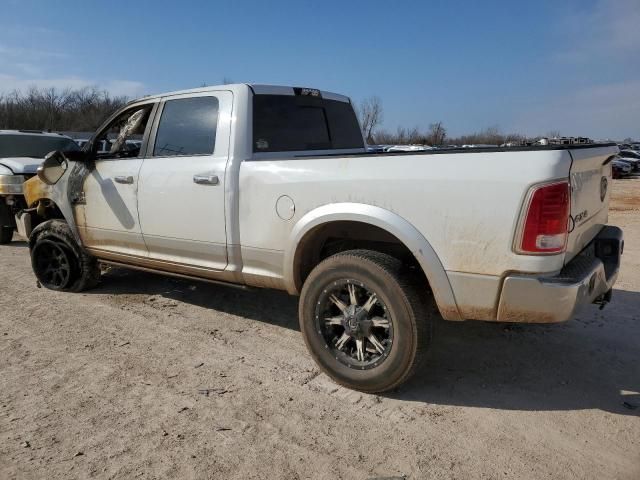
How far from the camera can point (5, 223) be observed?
816 centimetres

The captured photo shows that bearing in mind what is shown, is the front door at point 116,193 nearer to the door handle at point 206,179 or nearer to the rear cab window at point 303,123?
the door handle at point 206,179

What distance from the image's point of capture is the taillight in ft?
8.34

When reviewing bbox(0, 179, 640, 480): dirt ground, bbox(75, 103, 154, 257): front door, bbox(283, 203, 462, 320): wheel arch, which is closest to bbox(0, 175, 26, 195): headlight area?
bbox(75, 103, 154, 257): front door

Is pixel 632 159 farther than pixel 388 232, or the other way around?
pixel 632 159

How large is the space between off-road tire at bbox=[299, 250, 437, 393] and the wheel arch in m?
0.13

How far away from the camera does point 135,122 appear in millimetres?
4703

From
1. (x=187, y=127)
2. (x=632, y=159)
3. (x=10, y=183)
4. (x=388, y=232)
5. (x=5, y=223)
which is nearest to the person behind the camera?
(x=388, y=232)

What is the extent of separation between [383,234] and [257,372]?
4.35 feet

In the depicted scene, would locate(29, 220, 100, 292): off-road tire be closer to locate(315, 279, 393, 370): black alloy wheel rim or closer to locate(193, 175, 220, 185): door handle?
locate(193, 175, 220, 185): door handle

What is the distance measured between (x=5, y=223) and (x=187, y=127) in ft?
18.6

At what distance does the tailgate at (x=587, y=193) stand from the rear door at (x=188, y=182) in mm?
2362

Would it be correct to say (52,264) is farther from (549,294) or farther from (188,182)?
(549,294)

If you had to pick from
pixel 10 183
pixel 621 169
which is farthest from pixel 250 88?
pixel 621 169

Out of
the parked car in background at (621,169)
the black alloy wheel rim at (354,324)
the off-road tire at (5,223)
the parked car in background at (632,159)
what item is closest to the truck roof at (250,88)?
the black alloy wheel rim at (354,324)
